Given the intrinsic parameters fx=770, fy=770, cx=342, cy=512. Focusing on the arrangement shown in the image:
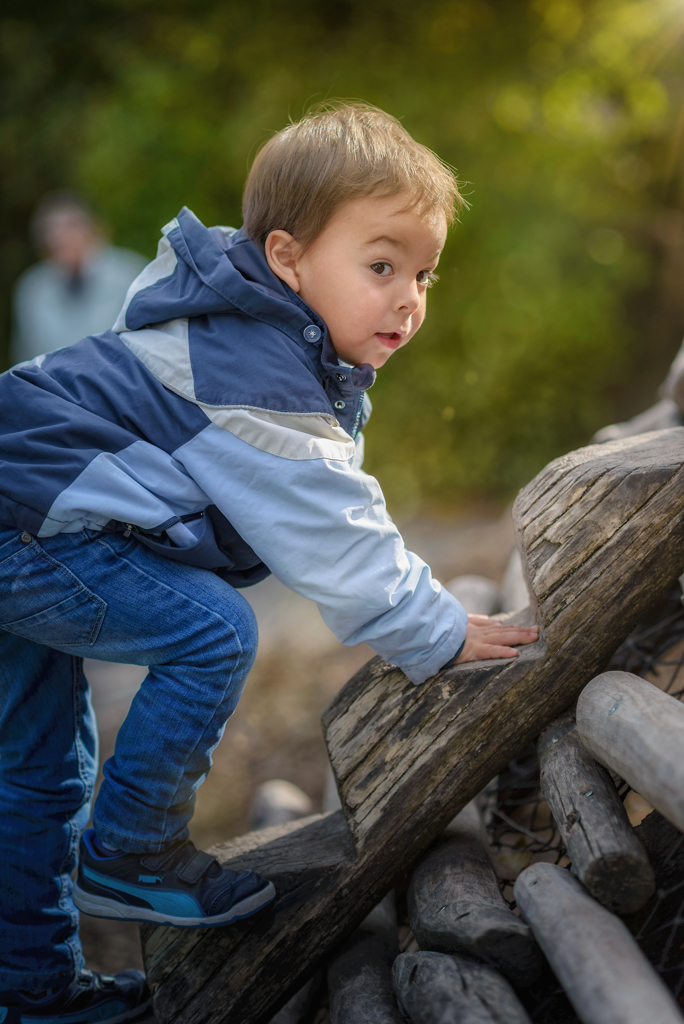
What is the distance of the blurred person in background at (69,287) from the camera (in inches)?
155

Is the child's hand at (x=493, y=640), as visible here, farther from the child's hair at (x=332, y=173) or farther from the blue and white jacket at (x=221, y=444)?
the child's hair at (x=332, y=173)

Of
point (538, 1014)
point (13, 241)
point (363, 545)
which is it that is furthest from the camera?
point (13, 241)

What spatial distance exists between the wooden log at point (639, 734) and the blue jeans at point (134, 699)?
589 mm

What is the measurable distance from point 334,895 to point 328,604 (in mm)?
562

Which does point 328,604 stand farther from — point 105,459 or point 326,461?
point 105,459

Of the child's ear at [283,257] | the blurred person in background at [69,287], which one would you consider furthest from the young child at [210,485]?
the blurred person in background at [69,287]

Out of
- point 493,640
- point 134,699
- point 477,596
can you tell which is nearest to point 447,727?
point 493,640

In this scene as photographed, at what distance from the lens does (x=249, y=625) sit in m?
1.36

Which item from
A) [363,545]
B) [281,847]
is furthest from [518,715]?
[281,847]

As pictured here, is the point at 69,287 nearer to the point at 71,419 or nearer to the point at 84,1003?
the point at 71,419

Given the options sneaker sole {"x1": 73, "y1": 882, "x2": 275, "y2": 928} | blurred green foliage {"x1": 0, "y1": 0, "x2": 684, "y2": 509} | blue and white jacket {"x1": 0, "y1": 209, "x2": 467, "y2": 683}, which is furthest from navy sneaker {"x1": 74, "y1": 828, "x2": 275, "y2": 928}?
blurred green foliage {"x1": 0, "y1": 0, "x2": 684, "y2": 509}

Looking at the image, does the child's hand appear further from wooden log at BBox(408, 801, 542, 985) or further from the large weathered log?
wooden log at BBox(408, 801, 542, 985)

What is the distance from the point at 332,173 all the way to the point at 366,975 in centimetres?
142

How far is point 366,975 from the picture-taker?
1391mm
